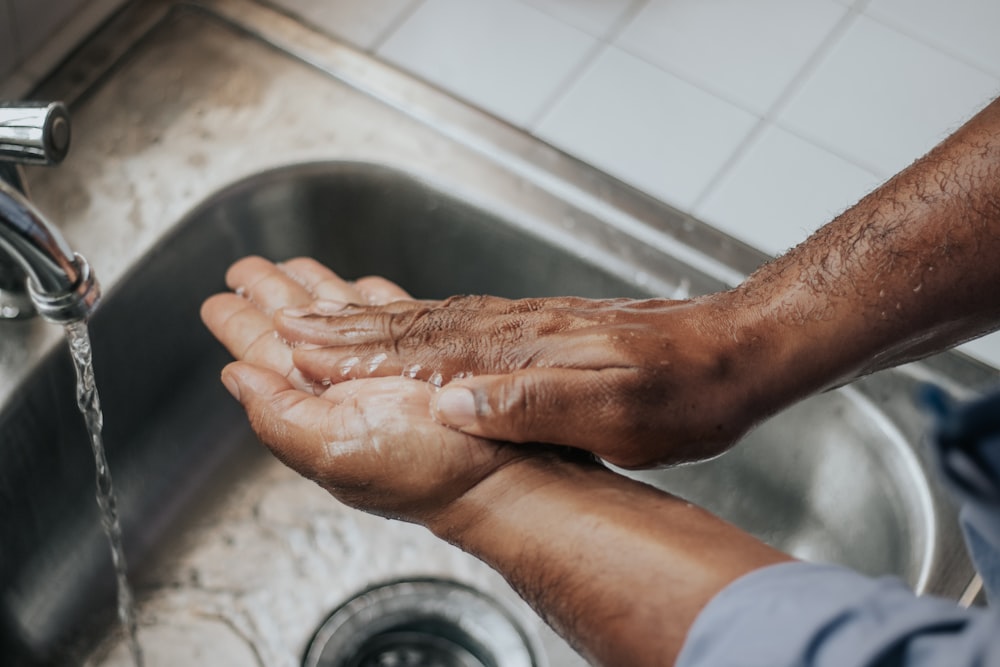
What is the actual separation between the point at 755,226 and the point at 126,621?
68 centimetres

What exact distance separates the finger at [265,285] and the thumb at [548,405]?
30cm

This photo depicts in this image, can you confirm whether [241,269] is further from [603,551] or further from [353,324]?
[603,551]

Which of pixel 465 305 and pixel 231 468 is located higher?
pixel 465 305

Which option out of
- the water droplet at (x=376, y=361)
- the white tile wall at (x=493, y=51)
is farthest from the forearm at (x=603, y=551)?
the white tile wall at (x=493, y=51)

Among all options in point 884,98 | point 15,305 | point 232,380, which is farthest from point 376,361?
point 884,98

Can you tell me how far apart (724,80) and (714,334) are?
45cm

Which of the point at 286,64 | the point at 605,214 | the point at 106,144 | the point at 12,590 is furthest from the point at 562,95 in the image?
the point at 12,590

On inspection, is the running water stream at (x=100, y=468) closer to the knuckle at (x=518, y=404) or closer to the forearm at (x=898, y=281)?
the knuckle at (x=518, y=404)

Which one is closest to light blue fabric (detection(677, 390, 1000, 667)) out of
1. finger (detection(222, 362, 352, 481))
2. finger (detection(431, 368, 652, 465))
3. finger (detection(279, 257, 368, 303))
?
finger (detection(431, 368, 652, 465))

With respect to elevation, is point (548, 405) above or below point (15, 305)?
above

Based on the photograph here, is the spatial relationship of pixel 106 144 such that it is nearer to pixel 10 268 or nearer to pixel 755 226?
pixel 10 268

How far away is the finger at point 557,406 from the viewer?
639 mm

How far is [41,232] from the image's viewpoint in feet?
2.19

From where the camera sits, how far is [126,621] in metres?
0.94
